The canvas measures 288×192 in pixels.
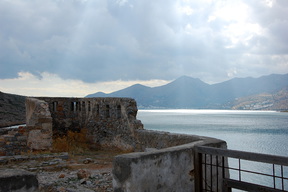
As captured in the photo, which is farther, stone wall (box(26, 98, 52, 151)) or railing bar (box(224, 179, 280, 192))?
stone wall (box(26, 98, 52, 151))

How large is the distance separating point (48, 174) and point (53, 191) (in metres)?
1.77

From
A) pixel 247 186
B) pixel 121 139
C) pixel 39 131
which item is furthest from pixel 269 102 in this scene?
pixel 247 186

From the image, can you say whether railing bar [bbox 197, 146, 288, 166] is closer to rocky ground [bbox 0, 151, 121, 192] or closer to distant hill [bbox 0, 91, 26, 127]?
rocky ground [bbox 0, 151, 121, 192]

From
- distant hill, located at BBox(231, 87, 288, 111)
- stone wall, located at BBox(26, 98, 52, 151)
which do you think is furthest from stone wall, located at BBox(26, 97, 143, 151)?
distant hill, located at BBox(231, 87, 288, 111)

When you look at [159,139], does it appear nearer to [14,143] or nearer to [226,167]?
[226,167]

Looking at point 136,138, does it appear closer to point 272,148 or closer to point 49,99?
point 49,99

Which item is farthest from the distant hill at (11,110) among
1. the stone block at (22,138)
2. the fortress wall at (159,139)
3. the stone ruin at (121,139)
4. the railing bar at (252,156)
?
the railing bar at (252,156)

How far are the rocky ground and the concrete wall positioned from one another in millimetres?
2535

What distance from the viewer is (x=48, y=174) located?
760 centimetres


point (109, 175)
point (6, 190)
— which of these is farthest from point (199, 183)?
point (109, 175)

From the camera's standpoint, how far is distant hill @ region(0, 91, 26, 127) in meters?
43.1

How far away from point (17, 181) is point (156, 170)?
1.84 metres

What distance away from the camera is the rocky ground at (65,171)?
6344mm

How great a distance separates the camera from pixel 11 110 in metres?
46.5
